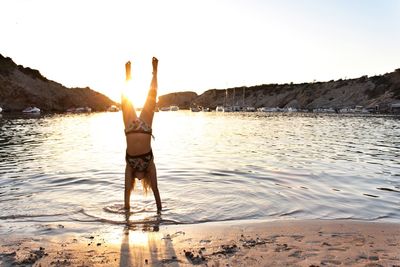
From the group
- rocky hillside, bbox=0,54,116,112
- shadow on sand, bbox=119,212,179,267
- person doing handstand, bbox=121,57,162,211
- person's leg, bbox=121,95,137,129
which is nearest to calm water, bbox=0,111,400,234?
shadow on sand, bbox=119,212,179,267

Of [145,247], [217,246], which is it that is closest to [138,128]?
[145,247]

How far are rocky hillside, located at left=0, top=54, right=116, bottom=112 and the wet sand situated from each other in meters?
129

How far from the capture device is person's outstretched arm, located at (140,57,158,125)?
866 centimetres

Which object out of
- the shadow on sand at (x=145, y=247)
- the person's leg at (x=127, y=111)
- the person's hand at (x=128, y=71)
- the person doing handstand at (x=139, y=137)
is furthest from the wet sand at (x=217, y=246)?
the person's hand at (x=128, y=71)

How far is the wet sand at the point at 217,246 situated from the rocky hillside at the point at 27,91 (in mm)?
129132

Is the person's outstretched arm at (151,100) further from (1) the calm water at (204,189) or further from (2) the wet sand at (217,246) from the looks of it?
(2) the wet sand at (217,246)

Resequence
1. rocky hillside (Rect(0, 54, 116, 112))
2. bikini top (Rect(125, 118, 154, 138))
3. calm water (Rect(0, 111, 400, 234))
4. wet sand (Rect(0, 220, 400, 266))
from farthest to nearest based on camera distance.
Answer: rocky hillside (Rect(0, 54, 116, 112)) < calm water (Rect(0, 111, 400, 234)) < bikini top (Rect(125, 118, 154, 138)) < wet sand (Rect(0, 220, 400, 266))

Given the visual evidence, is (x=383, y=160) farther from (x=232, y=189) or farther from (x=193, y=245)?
(x=193, y=245)

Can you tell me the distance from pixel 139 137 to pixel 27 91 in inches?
5577

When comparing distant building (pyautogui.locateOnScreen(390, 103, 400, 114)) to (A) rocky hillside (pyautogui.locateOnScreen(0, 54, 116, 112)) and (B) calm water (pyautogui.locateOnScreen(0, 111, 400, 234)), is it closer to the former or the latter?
(B) calm water (pyautogui.locateOnScreen(0, 111, 400, 234))

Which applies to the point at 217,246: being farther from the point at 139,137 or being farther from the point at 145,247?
the point at 139,137

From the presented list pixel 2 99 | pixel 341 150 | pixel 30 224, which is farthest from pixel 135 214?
pixel 2 99

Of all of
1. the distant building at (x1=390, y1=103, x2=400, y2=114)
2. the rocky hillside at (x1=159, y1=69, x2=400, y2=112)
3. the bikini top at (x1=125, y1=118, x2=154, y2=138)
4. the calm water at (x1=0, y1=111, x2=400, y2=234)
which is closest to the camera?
the bikini top at (x1=125, y1=118, x2=154, y2=138)

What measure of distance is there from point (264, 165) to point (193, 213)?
363 inches
